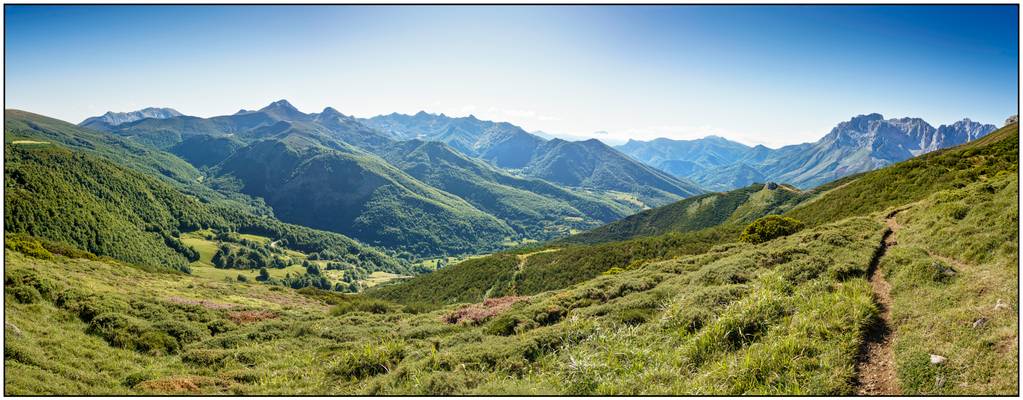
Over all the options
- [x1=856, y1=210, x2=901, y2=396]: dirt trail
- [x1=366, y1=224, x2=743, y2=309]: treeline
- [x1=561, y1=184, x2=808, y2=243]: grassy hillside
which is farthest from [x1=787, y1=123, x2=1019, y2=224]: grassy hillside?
[x1=561, y1=184, x2=808, y2=243]: grassy hillside

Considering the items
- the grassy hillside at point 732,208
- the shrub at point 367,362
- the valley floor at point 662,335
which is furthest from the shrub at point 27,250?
the grassy hillside at point 732,208

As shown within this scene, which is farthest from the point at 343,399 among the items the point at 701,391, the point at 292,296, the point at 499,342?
the point at 292,296

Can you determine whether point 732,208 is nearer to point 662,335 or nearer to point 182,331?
point 662,335

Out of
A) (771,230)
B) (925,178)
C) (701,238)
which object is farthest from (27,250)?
(925,178)

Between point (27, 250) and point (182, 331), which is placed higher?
point (27, 250)

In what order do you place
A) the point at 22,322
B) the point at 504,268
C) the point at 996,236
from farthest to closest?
the point at 504,268 → the point at 22,322 → the point at 996,236

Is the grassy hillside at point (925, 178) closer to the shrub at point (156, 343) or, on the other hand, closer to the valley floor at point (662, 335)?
the valley floor at point (662, 335)

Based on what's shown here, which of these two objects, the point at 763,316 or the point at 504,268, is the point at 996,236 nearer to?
the point at 763,316

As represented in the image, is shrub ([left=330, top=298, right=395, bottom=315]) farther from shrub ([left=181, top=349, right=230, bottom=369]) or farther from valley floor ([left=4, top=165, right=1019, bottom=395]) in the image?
shrub ([left=181, top=349, right=230, bottom=369])

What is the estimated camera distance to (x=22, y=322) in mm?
20422

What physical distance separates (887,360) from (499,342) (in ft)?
41.4

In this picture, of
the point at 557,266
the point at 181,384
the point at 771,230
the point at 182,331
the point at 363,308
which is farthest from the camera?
the point at 557,266

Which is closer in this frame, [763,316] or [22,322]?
[763,316]

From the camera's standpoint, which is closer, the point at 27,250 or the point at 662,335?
the point at 662,335
